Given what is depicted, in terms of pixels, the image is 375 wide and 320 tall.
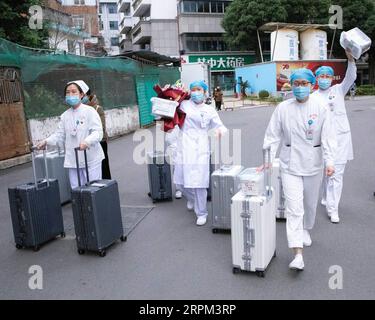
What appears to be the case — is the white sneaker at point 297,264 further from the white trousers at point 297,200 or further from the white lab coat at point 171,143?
the white lab coat at point 171,143

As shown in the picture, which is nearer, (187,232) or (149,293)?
(149,293)

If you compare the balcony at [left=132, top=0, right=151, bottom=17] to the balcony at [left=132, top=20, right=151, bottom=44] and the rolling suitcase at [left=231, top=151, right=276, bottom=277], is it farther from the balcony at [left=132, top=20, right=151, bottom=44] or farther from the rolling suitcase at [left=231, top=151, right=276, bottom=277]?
the rolling suitcase at [left=231, top=151, right=276, bottom=277]

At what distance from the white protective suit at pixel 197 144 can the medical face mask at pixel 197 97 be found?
59mm

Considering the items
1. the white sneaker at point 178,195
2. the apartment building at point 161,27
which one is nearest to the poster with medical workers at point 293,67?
the apartment building at point 161,27

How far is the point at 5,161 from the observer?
9.16 meters

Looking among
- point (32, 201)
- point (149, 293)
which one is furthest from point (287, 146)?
point (32, 201)

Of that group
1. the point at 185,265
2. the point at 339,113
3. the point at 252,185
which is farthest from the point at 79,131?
the point at 339,113

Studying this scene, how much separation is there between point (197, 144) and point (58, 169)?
2.59 metres

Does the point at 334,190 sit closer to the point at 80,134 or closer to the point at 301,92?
the point at 301,92

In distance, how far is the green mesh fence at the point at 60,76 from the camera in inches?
383

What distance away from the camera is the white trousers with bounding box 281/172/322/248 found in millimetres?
3768

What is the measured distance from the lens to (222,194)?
190 inches

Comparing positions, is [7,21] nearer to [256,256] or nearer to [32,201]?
[32,201]
